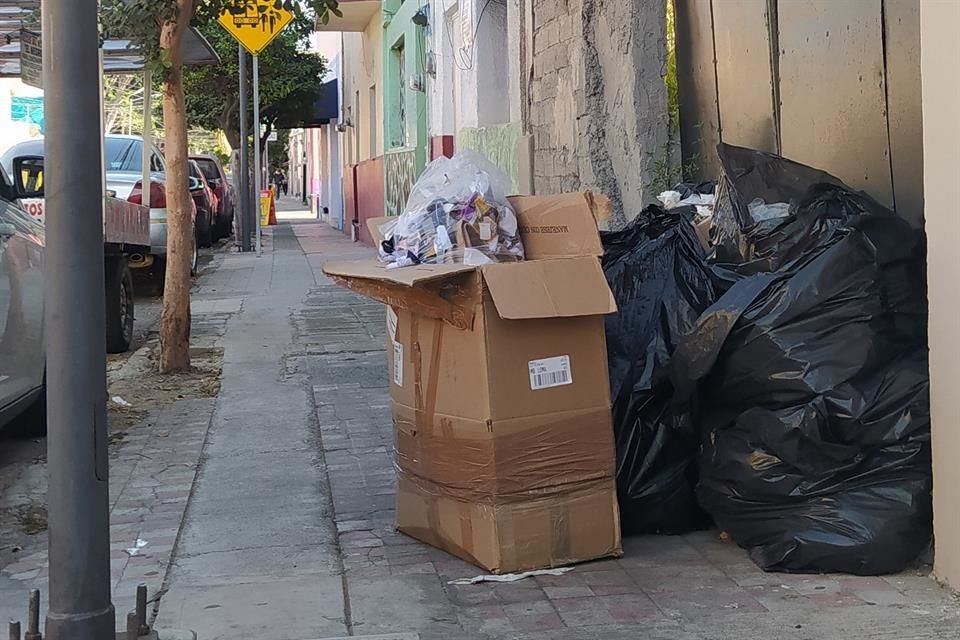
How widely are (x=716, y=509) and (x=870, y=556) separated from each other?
575mm

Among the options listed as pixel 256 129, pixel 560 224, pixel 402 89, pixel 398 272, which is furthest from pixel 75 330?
pixel 402 89

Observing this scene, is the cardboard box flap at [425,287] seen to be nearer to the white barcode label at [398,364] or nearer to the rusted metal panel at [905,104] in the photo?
the white barcode label at [398,364]

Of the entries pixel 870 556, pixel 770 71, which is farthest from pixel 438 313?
pixel 770 71

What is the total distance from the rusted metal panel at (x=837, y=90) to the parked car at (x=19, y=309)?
12.4 ft

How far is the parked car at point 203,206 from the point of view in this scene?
19.2 meters

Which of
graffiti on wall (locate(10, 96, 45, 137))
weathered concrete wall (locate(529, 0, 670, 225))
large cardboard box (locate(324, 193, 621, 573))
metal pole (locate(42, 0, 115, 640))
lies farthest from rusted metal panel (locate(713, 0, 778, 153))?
graffiti on wall (locate(10, 96, 45, 137))

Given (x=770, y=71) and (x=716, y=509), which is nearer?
(x=716, y=509)

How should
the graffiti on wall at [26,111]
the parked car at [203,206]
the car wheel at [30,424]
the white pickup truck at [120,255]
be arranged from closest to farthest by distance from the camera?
the car wheel at [30,424] → the white pickup truck at [120,255] → the graffiti on wall at [26,111] → the parked car at [203,206]

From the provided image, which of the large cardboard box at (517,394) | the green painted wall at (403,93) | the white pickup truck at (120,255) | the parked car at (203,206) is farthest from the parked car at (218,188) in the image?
the large cardboard box at (517,394)

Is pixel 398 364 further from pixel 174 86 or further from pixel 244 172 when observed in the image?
pixel 244 172

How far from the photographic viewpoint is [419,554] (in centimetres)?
442

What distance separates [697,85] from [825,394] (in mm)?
3534

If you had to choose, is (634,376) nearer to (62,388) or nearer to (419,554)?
(419,554)

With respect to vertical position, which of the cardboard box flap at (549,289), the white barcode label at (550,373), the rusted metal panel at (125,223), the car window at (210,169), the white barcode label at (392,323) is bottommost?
the white barcode label at (550,373)
